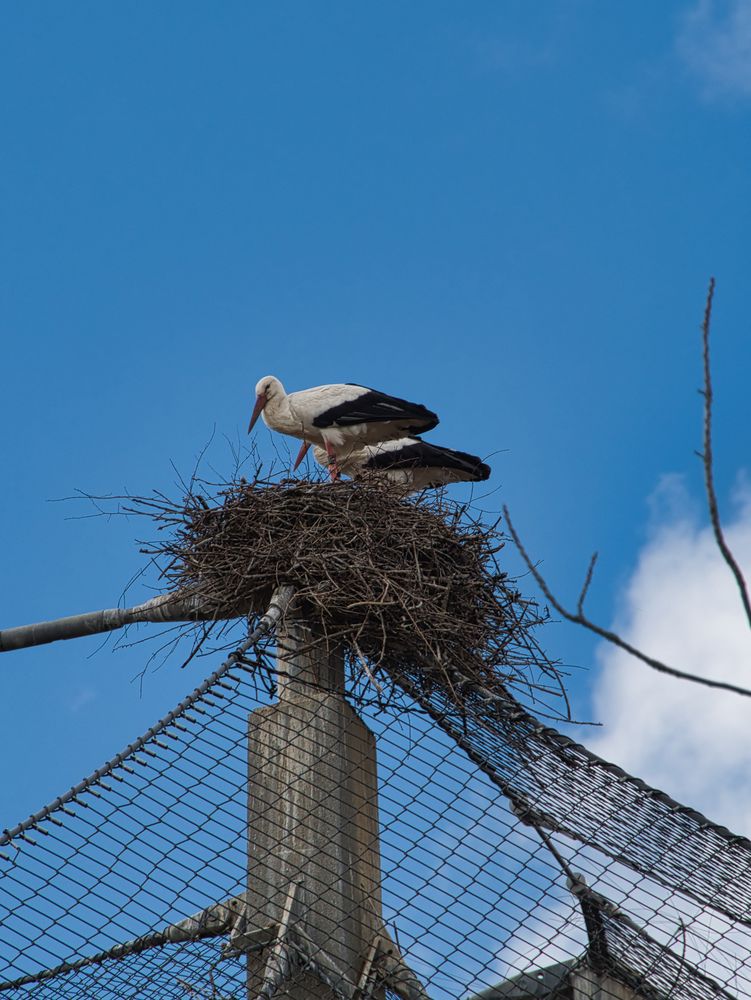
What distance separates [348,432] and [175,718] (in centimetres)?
450

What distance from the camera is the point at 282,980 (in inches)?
133

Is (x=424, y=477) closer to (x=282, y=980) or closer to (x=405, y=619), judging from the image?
(x=405, y=619)

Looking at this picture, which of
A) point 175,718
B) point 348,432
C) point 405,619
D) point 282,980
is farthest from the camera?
point 348,432

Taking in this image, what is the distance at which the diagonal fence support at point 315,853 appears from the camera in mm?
3420

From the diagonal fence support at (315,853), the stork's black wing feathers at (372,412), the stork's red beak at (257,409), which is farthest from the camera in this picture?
the stork's red beak at (257,409)

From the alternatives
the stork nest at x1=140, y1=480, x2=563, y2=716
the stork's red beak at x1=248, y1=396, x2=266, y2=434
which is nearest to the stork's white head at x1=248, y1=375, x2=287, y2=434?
the stork's red beak at x1=248, y1=396, x2=266, y2=434

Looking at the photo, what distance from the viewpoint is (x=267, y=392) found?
331 inches

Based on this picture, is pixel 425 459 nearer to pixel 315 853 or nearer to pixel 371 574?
pixel 371 574

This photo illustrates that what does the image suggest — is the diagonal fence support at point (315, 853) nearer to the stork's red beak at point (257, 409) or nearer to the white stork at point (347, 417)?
the white stork at point (347, 417)

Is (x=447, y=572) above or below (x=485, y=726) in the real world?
above

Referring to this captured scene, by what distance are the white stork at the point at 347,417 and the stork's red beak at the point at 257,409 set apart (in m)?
0.14

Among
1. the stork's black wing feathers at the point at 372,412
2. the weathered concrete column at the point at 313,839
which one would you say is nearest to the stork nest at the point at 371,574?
the weathered concrete column at the point at 313,839

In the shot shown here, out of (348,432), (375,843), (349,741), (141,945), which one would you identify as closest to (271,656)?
(349,741)

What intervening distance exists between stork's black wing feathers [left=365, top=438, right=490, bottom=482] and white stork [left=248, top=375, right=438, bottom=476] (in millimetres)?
127
